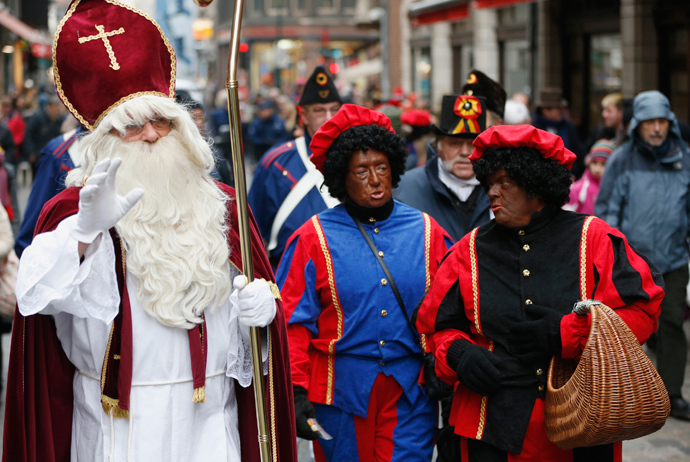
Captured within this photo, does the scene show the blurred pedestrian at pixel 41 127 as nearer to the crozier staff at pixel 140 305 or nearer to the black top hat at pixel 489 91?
the black top hat at pixel 489 91

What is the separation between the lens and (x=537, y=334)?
3.19 metres

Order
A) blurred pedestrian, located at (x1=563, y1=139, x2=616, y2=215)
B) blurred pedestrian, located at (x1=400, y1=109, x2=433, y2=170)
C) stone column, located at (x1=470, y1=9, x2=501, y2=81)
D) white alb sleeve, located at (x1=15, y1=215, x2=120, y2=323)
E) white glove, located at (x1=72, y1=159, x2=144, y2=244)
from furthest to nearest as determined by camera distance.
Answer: stone column, located at (x1=470, y1=9, x2=501, y2=81)
blurred pedestrian, located at (x1=400, y1=109, x2=433, y2=170)
blurred pedestrian, located at (x1=563, y1=139, x2=616, y2=215)
white alb sleeve, located at (x1=15, y1=215, x2=120, y2=323)
white glove, located at (x1=72, y1=159, x2=144, y2=244)

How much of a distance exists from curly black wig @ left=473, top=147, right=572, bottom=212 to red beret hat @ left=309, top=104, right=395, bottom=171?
806 mm

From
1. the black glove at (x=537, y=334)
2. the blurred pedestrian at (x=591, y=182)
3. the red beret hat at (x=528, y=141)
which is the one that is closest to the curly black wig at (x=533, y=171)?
the red beret hat at (x=528, y=141)

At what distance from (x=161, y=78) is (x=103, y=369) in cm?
97

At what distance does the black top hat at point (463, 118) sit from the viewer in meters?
4.95

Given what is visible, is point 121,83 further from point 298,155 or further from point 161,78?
point 298,155

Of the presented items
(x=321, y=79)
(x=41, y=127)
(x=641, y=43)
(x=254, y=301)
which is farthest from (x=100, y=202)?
(x=41, y=127)

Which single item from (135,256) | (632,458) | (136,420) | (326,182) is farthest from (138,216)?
(632,458)

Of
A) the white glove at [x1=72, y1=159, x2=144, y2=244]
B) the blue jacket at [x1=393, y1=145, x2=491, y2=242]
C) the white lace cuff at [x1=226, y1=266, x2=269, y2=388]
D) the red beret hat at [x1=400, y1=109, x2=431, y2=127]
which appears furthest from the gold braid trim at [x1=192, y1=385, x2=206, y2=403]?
the red beret hat at [x1=400, y1=109, x2=431, y2=127]

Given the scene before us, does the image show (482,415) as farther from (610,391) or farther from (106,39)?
(106,39)

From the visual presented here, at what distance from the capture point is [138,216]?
300 cm

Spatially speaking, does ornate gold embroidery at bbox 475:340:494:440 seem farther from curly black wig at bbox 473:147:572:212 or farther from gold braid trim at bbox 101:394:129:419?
gold braid trim at bbox 101:394:129:419

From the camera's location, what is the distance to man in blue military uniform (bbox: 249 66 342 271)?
18.3ft
